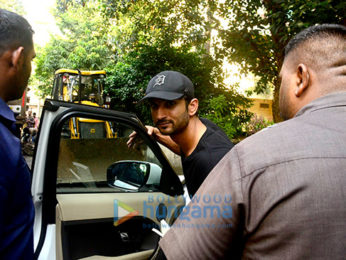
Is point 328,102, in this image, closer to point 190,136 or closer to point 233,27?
point 190,136

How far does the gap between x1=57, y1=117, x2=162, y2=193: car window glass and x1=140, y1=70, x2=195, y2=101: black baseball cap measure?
353mm

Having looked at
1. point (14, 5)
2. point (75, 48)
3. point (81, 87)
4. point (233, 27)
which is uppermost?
point (14, 5)

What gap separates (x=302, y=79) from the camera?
941 mm

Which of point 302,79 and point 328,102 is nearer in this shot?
point 328,102

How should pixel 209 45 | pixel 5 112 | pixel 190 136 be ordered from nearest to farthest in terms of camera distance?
pixel 5 112 < pixel 190 136 < pixel 209 45

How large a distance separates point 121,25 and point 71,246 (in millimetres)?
15541

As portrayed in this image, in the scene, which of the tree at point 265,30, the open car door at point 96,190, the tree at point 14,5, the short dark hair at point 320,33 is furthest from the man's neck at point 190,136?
the tree at point 14,5

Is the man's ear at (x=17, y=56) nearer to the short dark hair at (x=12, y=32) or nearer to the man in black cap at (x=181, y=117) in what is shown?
the short dark hair at (x=12, y=32)

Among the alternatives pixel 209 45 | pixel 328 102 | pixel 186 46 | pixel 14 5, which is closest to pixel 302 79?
pixel 328 102

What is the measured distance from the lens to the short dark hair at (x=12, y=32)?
3.69 feet

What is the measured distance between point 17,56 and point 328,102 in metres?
1.24

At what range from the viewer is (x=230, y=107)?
7.57 meters

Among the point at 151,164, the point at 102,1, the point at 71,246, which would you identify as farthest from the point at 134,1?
the point at 71,246

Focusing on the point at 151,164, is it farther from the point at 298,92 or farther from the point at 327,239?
the point at 327,239
